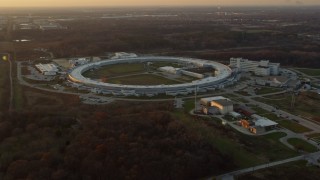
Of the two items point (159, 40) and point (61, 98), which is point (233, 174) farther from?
point (159, 40)

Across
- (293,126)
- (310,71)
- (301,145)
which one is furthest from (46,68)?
(310,71)

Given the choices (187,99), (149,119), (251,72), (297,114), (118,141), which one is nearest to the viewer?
(118,141)

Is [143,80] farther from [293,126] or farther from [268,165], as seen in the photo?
[268,165]

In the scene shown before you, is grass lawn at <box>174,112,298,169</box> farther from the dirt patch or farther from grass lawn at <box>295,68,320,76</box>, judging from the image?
grass lawn at <box>295,68,320,76</box>

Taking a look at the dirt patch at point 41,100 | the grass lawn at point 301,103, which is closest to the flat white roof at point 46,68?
the dirt patch at point 41,100

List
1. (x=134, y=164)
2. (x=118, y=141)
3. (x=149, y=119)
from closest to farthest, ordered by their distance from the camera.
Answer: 1. (x=134, y=164)
2. (x=118, y=141)
3. (x=149, y=119)

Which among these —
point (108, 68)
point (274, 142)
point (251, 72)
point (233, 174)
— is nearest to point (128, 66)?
point (108, 68)
